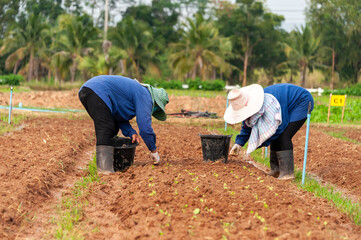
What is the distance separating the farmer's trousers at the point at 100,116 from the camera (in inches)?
246

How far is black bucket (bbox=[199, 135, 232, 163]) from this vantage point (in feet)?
22.6

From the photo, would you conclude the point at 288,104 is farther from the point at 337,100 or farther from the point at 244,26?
the point at 244,26

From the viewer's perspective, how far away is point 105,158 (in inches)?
250

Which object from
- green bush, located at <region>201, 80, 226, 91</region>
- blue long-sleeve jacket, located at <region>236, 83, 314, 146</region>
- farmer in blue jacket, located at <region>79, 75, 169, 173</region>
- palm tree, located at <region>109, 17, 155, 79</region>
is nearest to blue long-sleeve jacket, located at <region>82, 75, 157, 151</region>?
farmer in blue jacket, located at <region>79, 75, 169, 173</region>

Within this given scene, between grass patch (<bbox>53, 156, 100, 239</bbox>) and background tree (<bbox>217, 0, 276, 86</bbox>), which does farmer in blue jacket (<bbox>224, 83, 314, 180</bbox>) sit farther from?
background tree (<bbox>217, 0, 276, 86</bbox>)

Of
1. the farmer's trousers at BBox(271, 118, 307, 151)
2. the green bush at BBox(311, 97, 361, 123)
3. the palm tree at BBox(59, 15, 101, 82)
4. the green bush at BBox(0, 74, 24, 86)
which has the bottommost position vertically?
the green bush at BBox(0, 74, 24, 86)

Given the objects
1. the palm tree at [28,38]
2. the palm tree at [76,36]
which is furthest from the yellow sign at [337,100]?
the palm tree at [28,38]

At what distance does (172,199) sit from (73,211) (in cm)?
103

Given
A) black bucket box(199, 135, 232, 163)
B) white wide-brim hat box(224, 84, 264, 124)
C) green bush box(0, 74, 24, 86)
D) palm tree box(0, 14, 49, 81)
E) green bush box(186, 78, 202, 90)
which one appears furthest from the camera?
palm tree box(0, 14, 49, 81)

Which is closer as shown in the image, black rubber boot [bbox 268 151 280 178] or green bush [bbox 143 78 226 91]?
black rubber boot [bbox 268 151 280 178]

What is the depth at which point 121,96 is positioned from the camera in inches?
249

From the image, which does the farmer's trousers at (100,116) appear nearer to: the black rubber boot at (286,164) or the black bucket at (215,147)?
the black bucket at (215,147)

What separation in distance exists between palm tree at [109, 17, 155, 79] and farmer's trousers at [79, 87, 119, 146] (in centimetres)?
3225

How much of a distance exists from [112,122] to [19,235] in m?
2.50
